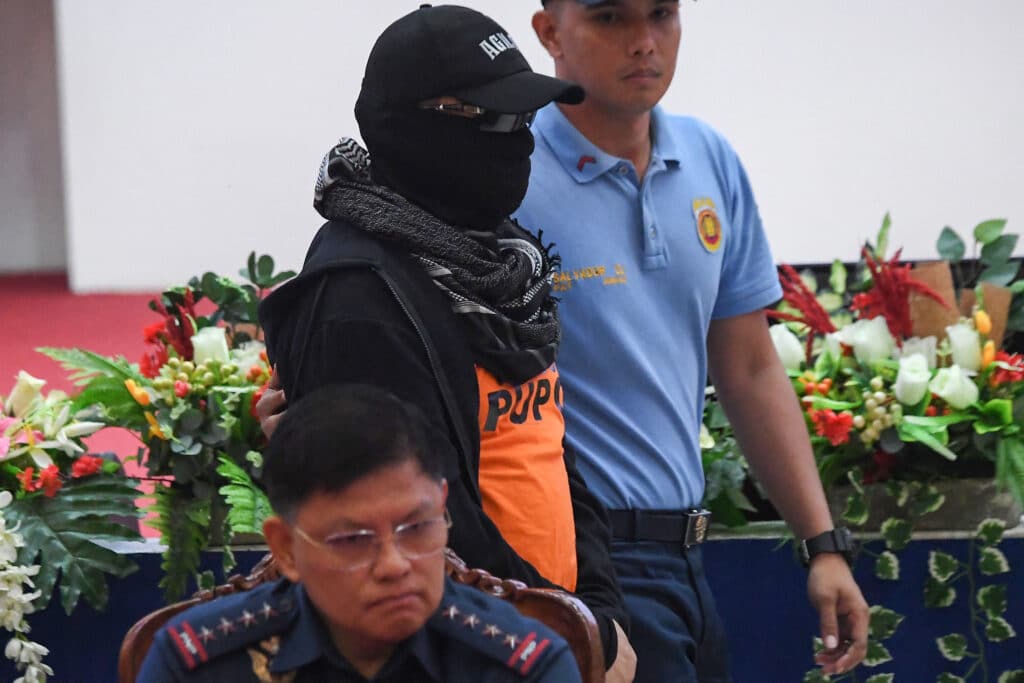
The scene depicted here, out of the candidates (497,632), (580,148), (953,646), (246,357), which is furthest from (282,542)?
(953,646)

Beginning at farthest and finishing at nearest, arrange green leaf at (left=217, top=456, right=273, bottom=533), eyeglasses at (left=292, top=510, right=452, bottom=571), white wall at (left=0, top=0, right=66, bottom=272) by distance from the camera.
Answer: white wall at (left=0, top=0, right=66, bottom=272) → green leaf at (left=217, top=456, right=273, bottom=533) → eyeglasses at (left=292, top=510, right=452, bottom=571)

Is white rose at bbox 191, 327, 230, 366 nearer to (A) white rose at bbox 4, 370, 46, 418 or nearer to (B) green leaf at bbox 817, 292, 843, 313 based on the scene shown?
(A) white rose at bbox 4, 370, 46, 418

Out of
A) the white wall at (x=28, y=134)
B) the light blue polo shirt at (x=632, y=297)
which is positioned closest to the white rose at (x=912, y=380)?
the light blue polo shirt at (x=632, y=297)

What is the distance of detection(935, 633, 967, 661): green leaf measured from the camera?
2.70 m

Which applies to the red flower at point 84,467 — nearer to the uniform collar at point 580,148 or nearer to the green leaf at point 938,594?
the uniform collar at point 580,148

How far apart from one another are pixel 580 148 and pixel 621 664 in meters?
0.78

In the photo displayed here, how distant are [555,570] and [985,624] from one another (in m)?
1.32

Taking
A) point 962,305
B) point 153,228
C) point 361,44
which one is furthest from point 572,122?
point 153,228

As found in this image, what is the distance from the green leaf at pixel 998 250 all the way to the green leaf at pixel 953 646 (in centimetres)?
82

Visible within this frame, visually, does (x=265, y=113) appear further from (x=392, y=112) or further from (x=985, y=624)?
(x=392, y=112)

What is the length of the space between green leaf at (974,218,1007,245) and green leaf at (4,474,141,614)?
177cm

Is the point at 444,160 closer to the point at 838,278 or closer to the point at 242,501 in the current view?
the point at 242,501

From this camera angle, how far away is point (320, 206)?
1.69 meters

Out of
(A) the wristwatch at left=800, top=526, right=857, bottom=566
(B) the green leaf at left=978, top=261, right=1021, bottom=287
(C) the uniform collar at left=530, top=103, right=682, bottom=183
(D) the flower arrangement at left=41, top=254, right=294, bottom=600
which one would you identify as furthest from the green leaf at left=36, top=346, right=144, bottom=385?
(B) the green leaf at left=978, top=261, right=1021, bottom=287
